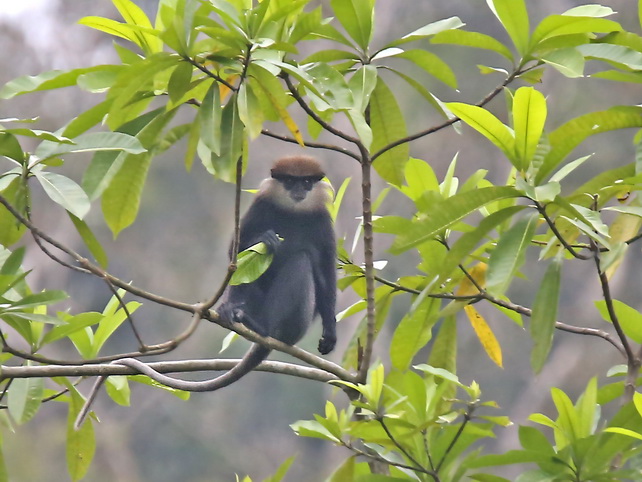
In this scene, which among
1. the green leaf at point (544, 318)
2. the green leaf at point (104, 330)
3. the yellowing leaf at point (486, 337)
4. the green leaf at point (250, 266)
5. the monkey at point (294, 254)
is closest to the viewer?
the green leaf at point (544, 318)

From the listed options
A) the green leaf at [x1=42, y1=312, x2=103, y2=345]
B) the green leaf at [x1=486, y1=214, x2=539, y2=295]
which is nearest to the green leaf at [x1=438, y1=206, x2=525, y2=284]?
the green leaf at [x1=486, y1=214, x2=539, y2=295]

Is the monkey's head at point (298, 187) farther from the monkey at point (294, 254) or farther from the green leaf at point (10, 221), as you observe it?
the green leaf at point (10, 221)

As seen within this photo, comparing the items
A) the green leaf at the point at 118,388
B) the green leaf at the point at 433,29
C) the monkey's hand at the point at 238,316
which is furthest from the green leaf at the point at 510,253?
the monkey's hand at the point at 238,316

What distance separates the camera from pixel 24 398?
6.05 feet

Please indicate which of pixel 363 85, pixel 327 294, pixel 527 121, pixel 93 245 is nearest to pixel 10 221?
pixel 93 245

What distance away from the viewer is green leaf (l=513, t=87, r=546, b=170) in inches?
59.5

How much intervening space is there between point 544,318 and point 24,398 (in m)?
1.00

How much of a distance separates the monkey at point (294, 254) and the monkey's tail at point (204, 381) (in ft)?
1.91

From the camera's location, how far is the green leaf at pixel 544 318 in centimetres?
143

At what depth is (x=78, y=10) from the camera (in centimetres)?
1251

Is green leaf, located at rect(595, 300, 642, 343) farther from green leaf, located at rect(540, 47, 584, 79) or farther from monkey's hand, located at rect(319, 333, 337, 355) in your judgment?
monkey's hand, located at rect(319, 333, 337, 355)

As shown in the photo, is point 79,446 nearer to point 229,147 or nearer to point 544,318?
point 229,147

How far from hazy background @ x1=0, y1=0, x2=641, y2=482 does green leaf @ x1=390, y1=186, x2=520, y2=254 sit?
29.5 ft

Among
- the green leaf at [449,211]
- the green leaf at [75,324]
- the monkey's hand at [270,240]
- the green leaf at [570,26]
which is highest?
the green leaf at [570,26]
